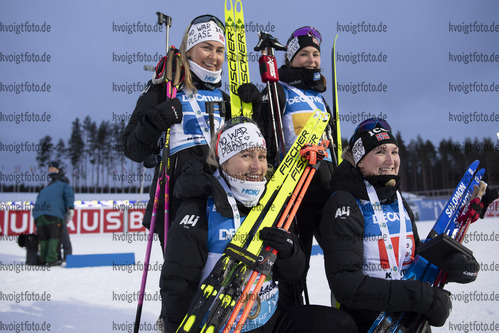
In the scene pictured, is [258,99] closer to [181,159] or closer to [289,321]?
[181,159]

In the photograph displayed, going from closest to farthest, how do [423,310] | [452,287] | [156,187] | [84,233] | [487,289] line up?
1. [423,310]
2. [156,187]
3. [487,289]
4. [452,287]
5. [84,233]

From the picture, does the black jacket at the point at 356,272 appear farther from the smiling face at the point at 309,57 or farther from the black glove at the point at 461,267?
the smiling face at the point at 309,57

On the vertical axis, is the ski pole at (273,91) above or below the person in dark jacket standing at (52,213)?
above

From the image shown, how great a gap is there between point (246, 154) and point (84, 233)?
14740mm

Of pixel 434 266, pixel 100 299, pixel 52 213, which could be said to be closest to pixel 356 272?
pixel 434 266

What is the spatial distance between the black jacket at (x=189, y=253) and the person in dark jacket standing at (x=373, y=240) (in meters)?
0.28

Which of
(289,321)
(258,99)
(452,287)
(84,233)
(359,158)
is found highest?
(258,99)

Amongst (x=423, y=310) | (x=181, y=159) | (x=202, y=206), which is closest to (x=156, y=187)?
(x=181, y=159)

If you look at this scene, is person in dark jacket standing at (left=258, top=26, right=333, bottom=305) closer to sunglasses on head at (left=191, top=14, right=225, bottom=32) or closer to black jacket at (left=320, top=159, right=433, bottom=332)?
black jacket at (left=320, top=159, right=433, bottom=332)

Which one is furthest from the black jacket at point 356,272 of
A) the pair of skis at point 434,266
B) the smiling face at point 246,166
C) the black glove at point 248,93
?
the black glove at point 248,93

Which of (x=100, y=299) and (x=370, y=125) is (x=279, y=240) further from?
(x=100, y=299)

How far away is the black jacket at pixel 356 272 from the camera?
203cm

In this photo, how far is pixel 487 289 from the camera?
4957mm

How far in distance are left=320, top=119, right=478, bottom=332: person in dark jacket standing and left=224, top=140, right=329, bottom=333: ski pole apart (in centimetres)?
21
